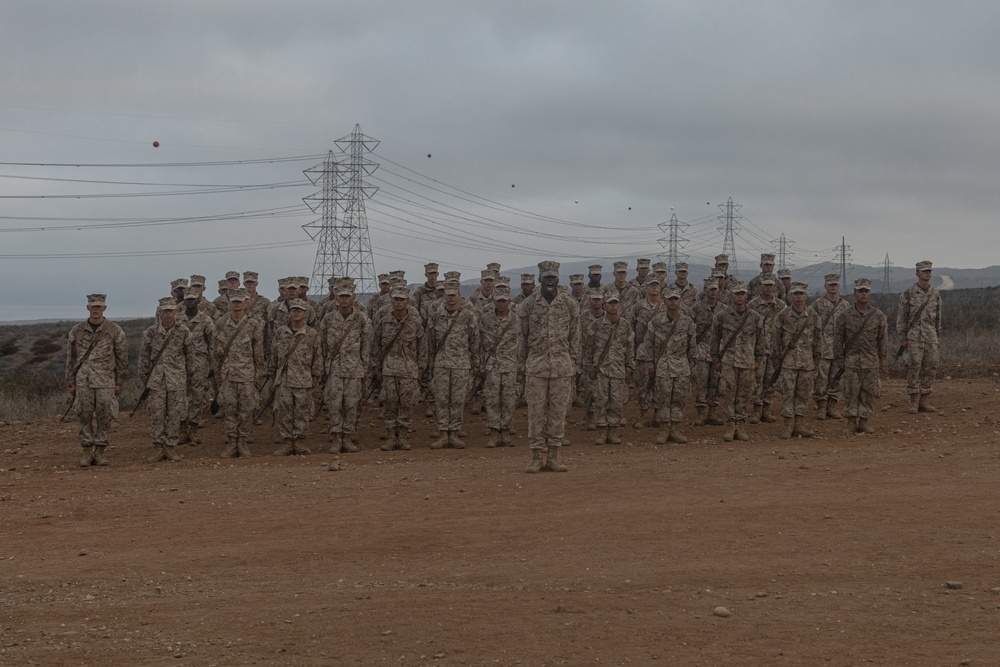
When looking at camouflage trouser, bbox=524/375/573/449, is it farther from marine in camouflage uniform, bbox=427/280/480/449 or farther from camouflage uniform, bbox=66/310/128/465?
camouflage uniform, bbox=66/310/128/465

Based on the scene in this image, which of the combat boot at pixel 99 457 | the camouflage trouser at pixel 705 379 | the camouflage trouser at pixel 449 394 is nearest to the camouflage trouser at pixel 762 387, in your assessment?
the camouflage trouser at pixel 705 379

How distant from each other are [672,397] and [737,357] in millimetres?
1142

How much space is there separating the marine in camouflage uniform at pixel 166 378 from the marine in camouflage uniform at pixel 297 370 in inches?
55.8

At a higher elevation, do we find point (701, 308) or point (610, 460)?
point (701, 308)

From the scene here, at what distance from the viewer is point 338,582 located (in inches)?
311

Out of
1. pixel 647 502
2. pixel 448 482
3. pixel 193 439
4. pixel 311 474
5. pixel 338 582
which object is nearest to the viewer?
pixel 338 582

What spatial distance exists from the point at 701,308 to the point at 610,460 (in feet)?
15.5

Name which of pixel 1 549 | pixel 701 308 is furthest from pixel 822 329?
pixel 1 549

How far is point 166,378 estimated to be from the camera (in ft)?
48.6

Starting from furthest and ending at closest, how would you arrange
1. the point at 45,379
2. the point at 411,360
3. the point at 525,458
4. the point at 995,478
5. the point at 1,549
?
the point at 45,379 < the point at 411,360 < the point at 525,458 < the point at 995,478 < the point at 1,549

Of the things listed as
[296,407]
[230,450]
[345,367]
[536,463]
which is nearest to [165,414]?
[230,450]

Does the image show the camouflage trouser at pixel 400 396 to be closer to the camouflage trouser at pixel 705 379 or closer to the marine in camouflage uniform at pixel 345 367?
the marine in camouflage uniform at pixel 345 367

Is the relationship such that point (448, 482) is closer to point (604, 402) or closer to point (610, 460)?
point (610, 460)

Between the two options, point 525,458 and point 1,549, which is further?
point 525,458
